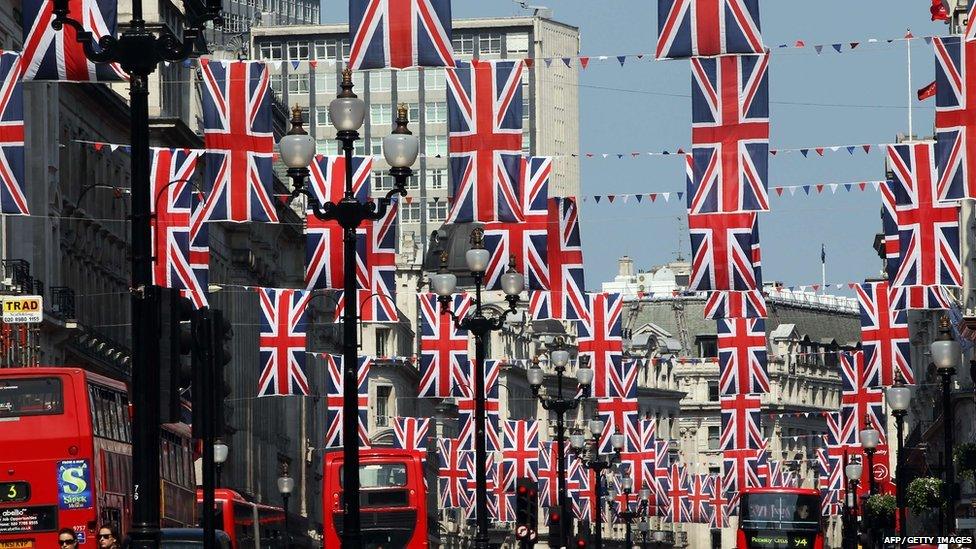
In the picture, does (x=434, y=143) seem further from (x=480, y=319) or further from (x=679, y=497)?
(x=480, y=319)

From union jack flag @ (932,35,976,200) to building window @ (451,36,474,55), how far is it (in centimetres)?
14417

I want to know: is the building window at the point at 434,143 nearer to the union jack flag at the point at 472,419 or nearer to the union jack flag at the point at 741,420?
the union jack flag at the point at 472,419

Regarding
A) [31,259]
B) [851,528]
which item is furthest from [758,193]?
[851,528]

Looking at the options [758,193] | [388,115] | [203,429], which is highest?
[388,115]

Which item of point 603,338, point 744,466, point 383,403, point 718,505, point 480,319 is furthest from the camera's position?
point 383,403

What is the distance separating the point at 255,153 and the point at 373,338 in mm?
83645

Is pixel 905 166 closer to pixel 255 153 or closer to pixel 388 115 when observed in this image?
pixel 255 153

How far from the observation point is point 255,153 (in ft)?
132

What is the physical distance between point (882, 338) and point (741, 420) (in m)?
17.7

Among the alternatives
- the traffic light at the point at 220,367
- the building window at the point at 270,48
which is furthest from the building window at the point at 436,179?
the traffic light at the point at 220,367

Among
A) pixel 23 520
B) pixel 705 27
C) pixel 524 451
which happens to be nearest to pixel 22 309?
pixel 23 520

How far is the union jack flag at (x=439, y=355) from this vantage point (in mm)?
60188

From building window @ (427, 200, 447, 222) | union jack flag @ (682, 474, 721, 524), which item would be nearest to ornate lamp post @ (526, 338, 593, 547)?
union jack flag @ (682, 474, 721, 524)

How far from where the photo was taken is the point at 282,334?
172 ft
